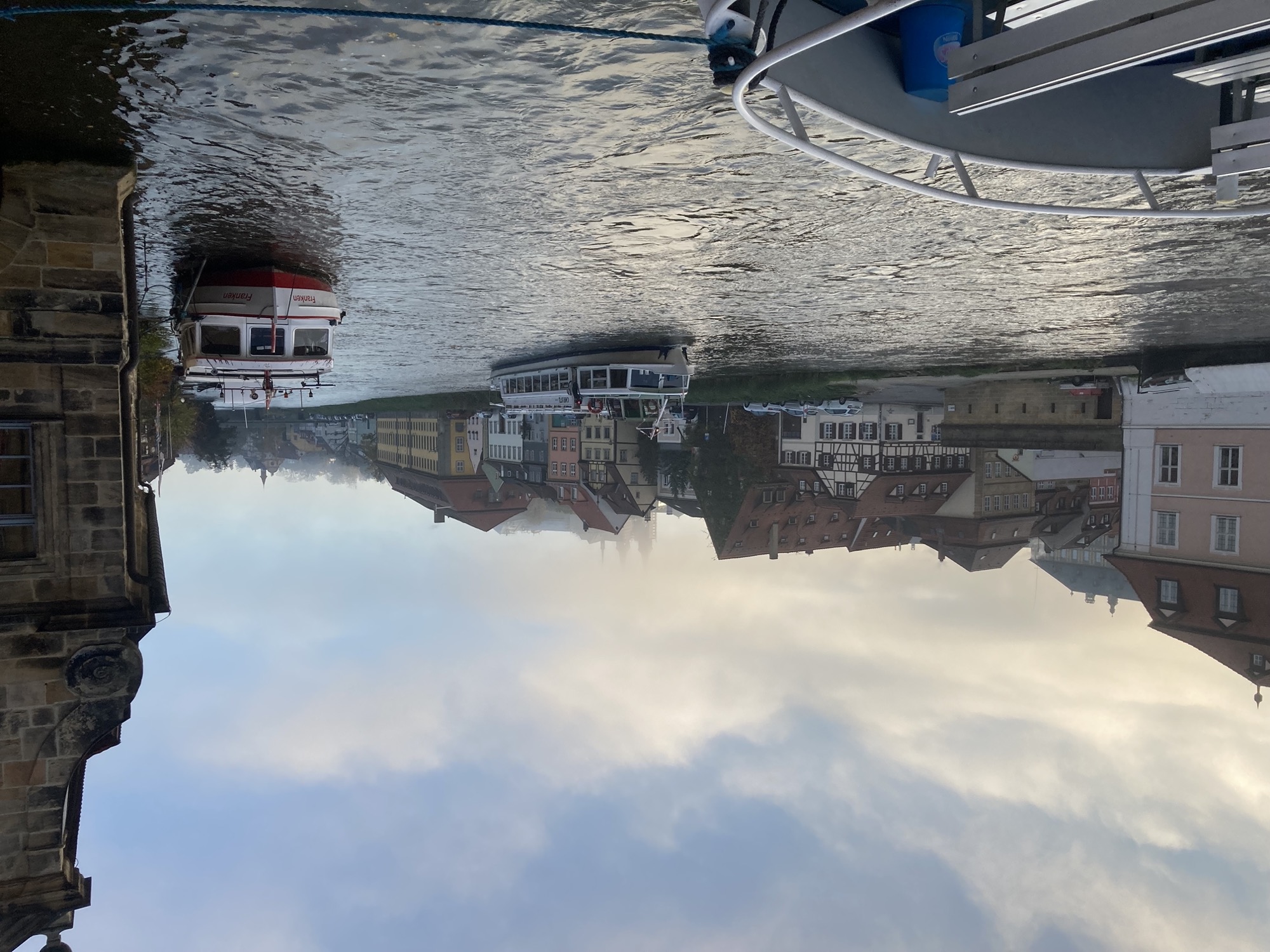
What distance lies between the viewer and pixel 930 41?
5531mm

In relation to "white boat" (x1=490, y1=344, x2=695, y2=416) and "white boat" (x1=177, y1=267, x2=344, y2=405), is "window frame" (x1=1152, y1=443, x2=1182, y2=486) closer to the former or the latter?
"white boat" (x1=490, y1=344, x2=695, y2=416)

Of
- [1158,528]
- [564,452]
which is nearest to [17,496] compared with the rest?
[1158,528]

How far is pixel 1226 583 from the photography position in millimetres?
23578

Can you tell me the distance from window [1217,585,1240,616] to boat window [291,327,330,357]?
25.2 m

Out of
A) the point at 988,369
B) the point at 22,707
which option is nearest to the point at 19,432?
the point at 22,707

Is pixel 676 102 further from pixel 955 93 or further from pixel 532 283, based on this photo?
pixel 532 283

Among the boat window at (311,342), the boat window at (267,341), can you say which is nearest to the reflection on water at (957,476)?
the boat window at (311,342)

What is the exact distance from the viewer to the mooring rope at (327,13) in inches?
176

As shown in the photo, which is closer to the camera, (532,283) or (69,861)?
(69,861)

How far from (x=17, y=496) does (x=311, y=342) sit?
293 inches

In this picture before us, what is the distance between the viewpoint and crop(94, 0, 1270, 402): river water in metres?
6.05

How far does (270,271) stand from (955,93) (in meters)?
9.53

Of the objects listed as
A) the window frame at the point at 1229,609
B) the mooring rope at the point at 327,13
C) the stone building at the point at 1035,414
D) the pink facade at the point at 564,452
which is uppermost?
the mooring rope at the point at 327,13

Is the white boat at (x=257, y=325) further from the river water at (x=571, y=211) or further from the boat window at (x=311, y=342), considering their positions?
the river water at (x=571, y=211)
